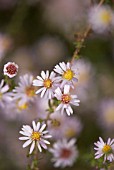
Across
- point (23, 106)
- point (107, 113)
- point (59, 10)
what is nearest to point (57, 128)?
point (23, 106)

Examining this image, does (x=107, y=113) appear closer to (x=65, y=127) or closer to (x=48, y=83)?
(x=65, y=127)

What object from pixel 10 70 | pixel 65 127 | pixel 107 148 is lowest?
pixel 107 148

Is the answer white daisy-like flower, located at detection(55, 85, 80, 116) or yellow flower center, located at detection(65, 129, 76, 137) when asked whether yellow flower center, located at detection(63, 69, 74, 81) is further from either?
yellow flower center, located at detection(65, 129, 76, 137)

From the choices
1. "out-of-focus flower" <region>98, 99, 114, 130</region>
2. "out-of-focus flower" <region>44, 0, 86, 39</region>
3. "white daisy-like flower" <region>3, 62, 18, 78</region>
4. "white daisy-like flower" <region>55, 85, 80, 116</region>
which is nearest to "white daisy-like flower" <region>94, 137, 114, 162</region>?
"white daisy-like flower" <region>55, 85, 80, 116</region>

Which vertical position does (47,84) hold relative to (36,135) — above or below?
above

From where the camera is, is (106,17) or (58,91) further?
(106,17)

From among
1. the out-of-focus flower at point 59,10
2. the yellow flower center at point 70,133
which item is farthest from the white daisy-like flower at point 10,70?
the out-of-focus flower at point 59,10

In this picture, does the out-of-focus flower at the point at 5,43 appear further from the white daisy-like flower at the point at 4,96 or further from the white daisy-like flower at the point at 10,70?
the white daisy-like flower at the point at 10,70
